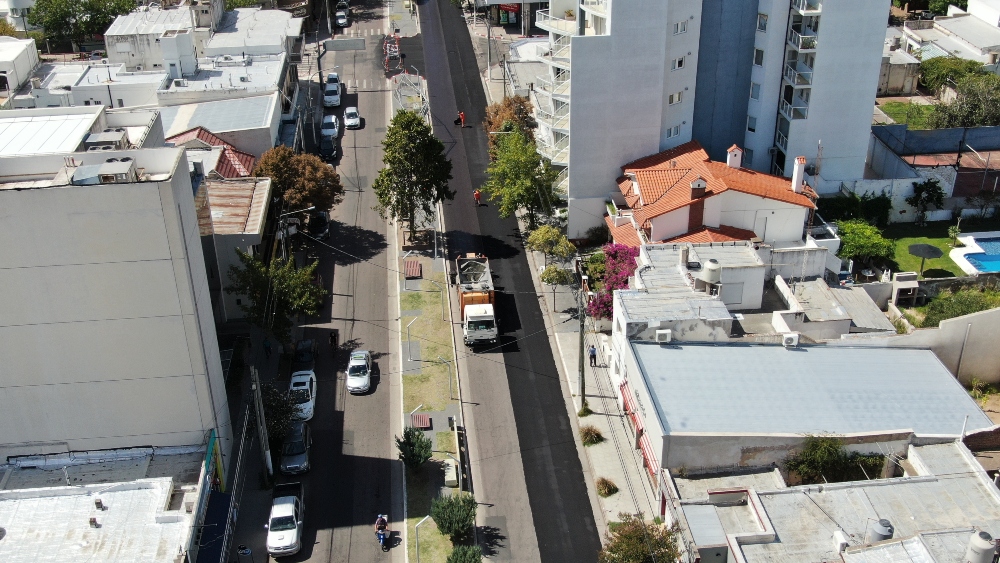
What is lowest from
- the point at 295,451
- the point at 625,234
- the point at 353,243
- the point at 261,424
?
the point at 295,451

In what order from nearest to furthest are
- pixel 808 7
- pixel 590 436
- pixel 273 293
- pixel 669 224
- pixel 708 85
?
1. pixel 590 436
2. pixel 273 293
3. pixel 669 224
4. pixel 808 7
5. pixel 708 85

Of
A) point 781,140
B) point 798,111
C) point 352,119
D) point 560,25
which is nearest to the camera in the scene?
point 798,111

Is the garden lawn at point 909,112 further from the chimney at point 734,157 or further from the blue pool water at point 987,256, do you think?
the chimney at point 734,157

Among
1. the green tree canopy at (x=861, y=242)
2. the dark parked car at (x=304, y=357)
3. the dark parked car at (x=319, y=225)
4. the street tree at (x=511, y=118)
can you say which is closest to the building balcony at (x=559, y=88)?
the street tree at (x=511, y=118)

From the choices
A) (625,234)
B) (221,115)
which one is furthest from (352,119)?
(625,234)

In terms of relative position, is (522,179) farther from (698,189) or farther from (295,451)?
(295,451)

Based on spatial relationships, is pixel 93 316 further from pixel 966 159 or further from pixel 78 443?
pixel 966 159
